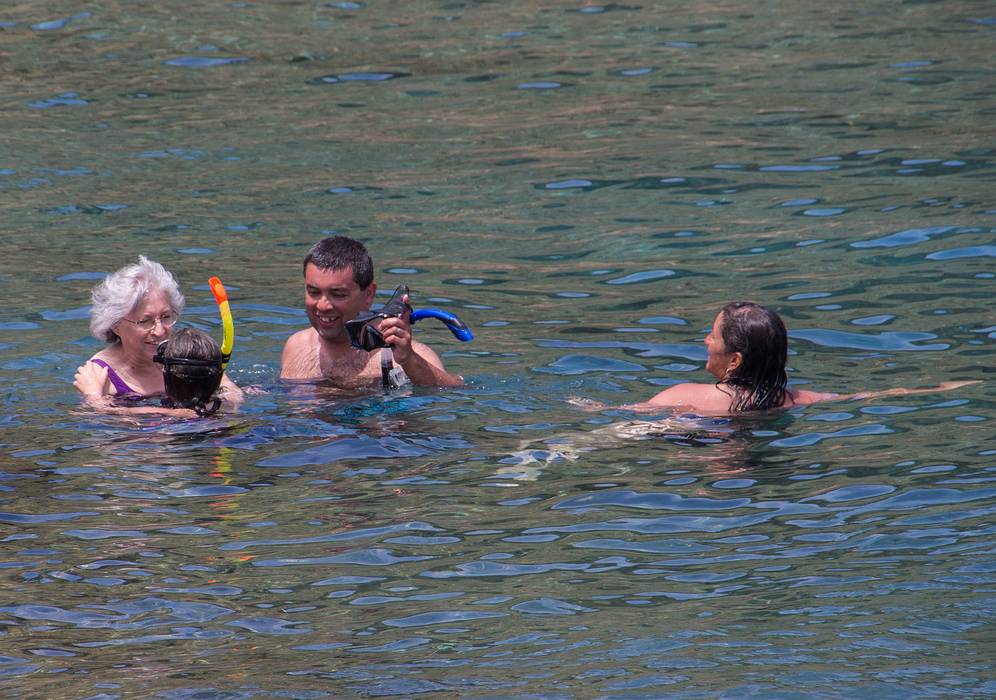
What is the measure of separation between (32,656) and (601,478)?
9.46 ft

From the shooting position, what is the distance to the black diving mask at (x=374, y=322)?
24.5 feet

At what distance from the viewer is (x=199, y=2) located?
1997cm

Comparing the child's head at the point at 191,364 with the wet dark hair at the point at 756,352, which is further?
the wet dark hair at the point at 756,352

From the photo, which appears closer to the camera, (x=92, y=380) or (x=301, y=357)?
(x=92, y=380)

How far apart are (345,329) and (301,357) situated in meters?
0.58

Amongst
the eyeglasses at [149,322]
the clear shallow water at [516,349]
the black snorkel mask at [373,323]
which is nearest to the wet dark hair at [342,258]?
the black snorkel mask at [373,323]

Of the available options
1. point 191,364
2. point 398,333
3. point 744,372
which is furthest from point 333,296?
point 744,372

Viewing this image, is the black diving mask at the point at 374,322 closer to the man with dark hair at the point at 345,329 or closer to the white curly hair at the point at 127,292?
the man with dark hair at the point at 345,329

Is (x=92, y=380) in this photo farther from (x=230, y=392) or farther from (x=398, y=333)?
(x=398, y=333)

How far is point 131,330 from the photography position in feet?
25.7

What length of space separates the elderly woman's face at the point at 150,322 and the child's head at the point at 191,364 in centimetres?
31

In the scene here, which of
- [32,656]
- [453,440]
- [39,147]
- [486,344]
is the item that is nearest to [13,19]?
[39,147]

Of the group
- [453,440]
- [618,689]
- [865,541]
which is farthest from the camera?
[453,440]

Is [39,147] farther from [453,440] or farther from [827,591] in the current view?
[827,591]
